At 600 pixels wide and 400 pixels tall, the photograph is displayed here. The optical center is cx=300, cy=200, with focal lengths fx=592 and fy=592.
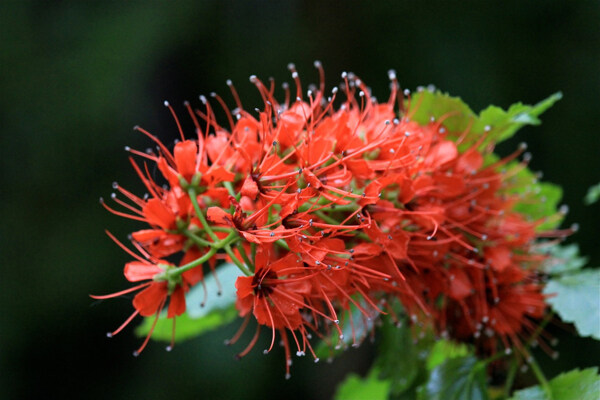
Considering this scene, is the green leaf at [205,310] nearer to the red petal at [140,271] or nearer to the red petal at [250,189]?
the red petal at [140,271]

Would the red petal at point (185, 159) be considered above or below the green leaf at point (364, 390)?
above

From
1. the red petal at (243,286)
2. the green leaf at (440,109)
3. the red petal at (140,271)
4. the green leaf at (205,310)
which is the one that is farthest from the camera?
the green leaf at (205,310)

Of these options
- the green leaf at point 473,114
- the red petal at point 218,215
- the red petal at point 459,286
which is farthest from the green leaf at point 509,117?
the red petal at point 218,215

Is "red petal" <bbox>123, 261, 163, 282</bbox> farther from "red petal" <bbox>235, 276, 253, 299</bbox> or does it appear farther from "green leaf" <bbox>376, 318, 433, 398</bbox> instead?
"green leaf" <bbox>376, 318, 433, 398</bbox>

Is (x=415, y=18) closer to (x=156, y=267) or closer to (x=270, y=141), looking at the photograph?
(x=270, y=141)

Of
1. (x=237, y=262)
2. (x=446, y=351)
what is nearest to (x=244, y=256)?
(x=237, y=262)

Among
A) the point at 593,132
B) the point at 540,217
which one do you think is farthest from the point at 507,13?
the point at 540,217

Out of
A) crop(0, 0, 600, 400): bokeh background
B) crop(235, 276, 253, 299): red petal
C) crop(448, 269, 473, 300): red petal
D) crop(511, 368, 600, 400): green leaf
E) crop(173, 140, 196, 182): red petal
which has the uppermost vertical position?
crop(0, 0, 600, 400): bokeh background

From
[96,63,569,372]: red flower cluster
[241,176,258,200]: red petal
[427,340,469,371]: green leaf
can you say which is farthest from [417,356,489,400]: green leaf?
[241,176,258,200]: red petal
